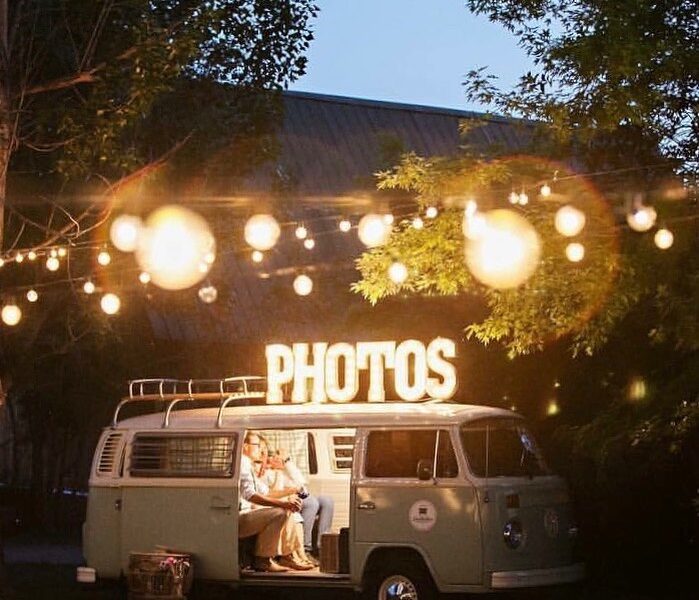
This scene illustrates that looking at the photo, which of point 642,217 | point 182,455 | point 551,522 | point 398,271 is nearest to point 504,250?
point 398,271

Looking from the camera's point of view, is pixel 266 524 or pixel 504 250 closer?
pixel 504 250

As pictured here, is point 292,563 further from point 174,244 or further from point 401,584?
point 174,244

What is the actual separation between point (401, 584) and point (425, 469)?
1101 millimetres

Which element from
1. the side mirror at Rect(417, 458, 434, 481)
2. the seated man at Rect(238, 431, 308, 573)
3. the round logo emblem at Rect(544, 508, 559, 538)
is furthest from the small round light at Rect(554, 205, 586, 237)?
the seated man at Rect(238, 431, 308, 573)

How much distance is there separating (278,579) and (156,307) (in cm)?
935

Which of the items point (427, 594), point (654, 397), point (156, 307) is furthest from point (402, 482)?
point (156, 307)

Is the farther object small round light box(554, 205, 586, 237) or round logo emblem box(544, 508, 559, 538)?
round logo emblem box(544, 508, 559, 538)

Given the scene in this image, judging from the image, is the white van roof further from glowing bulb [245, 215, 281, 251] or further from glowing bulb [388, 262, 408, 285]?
glowing bulb [245, 215, 281, 251]

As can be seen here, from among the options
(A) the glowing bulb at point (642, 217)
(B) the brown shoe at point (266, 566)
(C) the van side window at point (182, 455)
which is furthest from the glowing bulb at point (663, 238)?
(B) the brown shoe at point (266, 566)

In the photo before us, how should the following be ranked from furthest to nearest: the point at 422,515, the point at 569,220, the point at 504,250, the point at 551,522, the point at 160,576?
the point at 160,576, the point at 504,250, the point at 551,522, the point at 422,515, the point at 569,220

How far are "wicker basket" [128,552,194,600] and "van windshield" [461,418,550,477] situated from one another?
328 cm

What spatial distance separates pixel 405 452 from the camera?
13836 millimetres

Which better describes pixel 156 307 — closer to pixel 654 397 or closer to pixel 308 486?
pixel 308 486

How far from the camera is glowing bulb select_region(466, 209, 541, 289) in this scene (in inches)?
540
